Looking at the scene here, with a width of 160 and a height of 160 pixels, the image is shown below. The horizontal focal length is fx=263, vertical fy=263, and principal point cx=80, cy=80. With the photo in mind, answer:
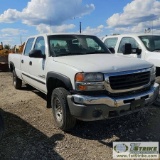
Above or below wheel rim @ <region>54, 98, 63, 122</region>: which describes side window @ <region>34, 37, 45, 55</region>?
above

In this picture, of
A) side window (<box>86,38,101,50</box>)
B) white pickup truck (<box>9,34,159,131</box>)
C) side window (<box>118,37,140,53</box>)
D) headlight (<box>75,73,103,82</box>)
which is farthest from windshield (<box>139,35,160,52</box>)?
headlight (<box>75,73,103,82</box>)

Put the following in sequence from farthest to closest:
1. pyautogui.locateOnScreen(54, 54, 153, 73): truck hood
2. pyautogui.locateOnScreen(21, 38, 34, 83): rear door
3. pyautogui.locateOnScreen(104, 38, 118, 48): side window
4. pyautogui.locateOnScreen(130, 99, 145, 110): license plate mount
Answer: pyautogui.locateOnScreen(104, 38, 118, 48): side window, pyautogui.locateOnScreen(21, 38, 34, 83): rear door, pyautogui.locateOnScreen(130, 99, 145, 110): license plate mount, pyautogui.locateOnScreen(54, 54, 153, 73): truck hood

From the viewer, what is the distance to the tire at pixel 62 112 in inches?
178

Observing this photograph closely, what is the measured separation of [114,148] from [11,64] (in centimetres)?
582

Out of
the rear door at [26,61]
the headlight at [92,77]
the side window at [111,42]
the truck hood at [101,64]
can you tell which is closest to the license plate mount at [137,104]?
the truck hood at [101,64]

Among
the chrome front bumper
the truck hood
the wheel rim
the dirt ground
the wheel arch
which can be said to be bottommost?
the dirt ground

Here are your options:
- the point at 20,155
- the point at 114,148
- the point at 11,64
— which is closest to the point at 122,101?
the point at 114,148

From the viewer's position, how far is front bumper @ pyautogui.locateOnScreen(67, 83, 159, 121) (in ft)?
13.5

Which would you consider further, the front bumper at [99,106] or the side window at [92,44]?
the side window at [92,44]

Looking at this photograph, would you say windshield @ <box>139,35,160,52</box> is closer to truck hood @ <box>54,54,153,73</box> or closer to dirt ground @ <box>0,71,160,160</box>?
dirt ground @ <box>0,71,160,160</box>

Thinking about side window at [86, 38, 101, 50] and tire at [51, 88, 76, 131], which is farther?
side window at [86, 38, 101, 50]

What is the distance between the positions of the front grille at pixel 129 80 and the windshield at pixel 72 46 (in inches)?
57.7

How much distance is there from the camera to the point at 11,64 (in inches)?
355

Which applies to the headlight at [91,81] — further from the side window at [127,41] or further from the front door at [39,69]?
the side window at [127,41]
